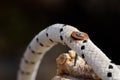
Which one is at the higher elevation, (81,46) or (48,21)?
(48,21)

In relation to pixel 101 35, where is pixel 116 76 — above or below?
Result: below

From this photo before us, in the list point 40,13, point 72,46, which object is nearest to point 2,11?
point 40,13

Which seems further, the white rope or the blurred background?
the blurred background

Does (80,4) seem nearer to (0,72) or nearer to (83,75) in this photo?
(0,72)

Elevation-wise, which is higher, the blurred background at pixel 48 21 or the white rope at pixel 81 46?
the blurred background at pixel 48 21

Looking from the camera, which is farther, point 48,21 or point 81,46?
point 48,21

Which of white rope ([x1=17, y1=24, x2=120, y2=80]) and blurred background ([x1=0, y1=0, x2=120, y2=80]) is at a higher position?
blurred background ([x1=0, y1=0, x2=120, y2=80])

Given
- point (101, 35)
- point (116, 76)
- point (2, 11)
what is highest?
point (2, 11)

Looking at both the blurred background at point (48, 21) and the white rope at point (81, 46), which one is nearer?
the white rope at point (81, 46)
